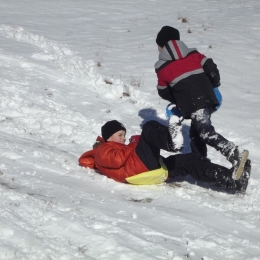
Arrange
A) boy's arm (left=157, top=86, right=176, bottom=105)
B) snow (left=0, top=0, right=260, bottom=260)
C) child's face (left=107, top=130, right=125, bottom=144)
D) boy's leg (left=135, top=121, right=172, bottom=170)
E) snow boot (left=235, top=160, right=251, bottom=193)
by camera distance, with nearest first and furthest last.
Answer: snow (left=0, top=0, right=260, bottom=260), snow boot (left=235, top=160, right=251, bottom=193), boy's leg (left=135, top=121, right=172, bottom=170), boy's arm (left=157, top=86, right=176, bottom=105), child's face (left=107, top=130, right=125, bottom=144)

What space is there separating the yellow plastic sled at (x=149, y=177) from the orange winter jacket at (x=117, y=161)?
0.20 ft

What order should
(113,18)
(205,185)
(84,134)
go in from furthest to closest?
(113,18) → (84,134) → (205,185)

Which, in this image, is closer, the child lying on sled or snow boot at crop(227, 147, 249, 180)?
snow boot at crop(227, 147, 249, 180)

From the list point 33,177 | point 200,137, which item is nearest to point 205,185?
point 200,137

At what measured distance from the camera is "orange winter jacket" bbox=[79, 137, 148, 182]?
20.7 ft

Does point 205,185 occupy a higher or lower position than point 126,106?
lower

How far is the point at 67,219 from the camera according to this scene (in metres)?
4.89

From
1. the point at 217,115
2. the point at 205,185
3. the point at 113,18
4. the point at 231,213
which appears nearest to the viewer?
the point at 231,213

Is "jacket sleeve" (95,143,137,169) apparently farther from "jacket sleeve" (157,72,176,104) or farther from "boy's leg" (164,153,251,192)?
"jacket sleeve" (157,72,176,104)

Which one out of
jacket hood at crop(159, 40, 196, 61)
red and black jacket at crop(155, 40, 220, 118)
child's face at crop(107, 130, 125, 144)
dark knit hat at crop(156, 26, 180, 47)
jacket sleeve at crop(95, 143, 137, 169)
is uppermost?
dark knit hat at crop(156, 26, 180, 47)

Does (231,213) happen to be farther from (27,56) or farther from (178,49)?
(27,56)

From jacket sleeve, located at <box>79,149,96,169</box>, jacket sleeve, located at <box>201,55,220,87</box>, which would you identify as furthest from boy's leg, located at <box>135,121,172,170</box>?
jacket sleeve, located at <box>201,55,220,87</box>

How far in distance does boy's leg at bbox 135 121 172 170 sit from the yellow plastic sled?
0.06 metres

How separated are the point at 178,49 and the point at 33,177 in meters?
2.25
